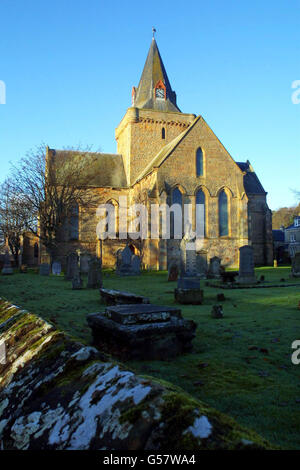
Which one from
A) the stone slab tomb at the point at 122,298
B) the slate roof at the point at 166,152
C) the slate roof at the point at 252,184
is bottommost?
the stone slab tomb at the point at 122,298

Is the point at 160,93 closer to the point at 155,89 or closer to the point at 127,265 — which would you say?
the point at 155,89

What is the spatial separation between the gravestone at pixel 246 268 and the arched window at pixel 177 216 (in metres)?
12.1

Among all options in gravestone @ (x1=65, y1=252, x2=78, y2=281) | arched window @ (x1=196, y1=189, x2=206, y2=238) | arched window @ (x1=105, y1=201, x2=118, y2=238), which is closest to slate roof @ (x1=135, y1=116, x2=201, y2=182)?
arched window @ (x1=105, y1=201, x2=118, y2=238)

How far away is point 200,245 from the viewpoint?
94.5 feet

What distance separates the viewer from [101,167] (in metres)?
36.2

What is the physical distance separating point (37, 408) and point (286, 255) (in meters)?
42.5

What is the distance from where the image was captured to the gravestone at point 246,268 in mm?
15312

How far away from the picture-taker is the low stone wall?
111 cm

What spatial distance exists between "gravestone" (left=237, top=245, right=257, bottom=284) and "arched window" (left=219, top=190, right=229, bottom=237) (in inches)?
564

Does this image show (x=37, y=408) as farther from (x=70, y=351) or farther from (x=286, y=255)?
(x=286, y=255)

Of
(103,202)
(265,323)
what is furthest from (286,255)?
(265,323)
